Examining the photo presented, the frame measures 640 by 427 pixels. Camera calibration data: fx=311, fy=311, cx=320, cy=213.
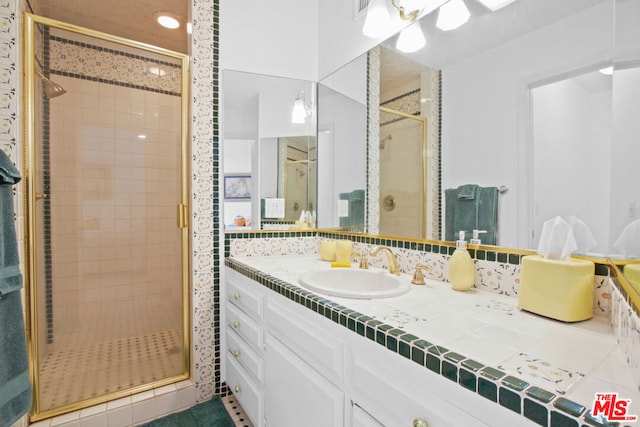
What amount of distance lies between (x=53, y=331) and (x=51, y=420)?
1.68 feet

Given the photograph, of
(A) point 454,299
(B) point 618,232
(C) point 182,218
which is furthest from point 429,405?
(C) point 182,218

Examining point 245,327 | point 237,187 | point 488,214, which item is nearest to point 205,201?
point 237,187

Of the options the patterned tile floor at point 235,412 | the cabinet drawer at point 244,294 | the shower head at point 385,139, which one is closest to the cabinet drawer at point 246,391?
the patterned tile floor at point 235,412

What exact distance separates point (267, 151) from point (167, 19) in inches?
49.1

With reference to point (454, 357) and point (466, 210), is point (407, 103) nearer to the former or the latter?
point (466, 210)

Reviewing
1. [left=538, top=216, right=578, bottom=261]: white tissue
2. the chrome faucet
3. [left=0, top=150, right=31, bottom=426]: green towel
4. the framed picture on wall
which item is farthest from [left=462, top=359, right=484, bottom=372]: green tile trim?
the framed picture on wall

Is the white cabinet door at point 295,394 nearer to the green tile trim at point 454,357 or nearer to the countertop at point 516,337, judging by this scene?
the countertop at point 516,337

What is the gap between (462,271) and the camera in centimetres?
105

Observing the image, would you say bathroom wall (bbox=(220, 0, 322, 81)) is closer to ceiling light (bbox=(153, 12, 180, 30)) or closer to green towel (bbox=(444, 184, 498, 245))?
ceiling light (bbox=(153, 12, 180, 30))

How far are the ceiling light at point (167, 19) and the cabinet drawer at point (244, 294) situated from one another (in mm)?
1767

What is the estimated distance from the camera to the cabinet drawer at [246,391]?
1311 mm

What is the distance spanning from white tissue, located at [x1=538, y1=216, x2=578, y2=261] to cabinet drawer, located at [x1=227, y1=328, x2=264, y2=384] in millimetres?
1096

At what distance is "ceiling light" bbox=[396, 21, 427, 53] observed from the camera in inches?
50.8

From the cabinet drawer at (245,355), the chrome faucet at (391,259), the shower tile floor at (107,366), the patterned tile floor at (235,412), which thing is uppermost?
the chrome faucet at (391,259)
